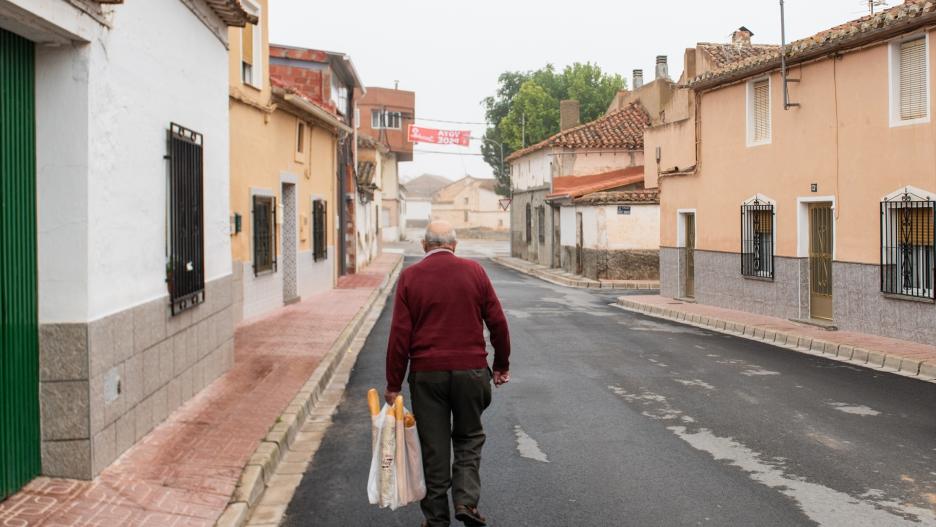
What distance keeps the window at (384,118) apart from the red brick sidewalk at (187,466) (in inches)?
1824

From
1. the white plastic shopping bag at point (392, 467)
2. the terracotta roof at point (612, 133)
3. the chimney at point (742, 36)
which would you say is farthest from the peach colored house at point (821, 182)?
the terracotta roof at point (612, 133)

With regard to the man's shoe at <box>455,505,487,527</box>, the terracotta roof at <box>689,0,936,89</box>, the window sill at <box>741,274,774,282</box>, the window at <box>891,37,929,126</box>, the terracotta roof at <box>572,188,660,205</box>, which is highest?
the terracotta roof at <box>689,0,936,89</box>

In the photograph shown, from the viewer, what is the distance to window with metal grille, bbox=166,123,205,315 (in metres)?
7.79

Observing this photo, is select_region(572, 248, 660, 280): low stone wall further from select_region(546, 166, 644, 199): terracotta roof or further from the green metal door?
the green metal door

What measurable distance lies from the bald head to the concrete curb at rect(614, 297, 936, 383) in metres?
7.57

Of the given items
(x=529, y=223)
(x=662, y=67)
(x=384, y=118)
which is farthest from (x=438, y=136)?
(x=662, y=67)

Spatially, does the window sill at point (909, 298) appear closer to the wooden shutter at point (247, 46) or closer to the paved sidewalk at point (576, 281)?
the wooden shutter at point (247, 46)

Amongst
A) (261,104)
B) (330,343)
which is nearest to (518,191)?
(261,104)

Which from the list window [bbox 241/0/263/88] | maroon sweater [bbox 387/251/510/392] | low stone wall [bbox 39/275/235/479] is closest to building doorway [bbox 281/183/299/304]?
window [bbox 241/0/263/88]

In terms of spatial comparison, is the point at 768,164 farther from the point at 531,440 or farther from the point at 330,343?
the point at 531,440

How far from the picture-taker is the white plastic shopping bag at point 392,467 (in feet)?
16.8

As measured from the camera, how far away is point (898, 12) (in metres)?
13.1

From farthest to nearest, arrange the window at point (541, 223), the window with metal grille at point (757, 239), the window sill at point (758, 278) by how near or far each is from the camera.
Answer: the window at point (541, 223)
the window with metal grille at point (757, 239)
the window sill at point (758, 278)

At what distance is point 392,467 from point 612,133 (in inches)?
1280
